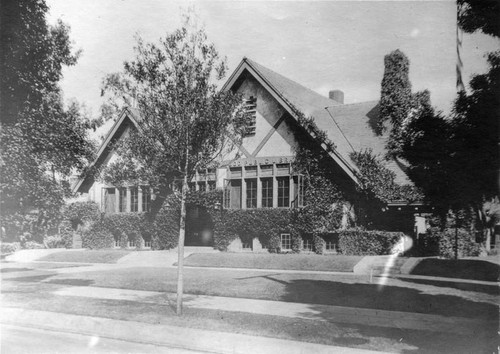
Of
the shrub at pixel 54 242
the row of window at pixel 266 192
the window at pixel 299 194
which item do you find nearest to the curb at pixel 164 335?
the window at pixel 299 194

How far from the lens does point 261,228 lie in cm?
2550

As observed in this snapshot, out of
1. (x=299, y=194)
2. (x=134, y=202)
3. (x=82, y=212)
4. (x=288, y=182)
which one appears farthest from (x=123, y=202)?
(x=299, y=194)

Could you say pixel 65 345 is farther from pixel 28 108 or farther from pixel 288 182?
pixel 288 182

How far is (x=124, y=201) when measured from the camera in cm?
3253

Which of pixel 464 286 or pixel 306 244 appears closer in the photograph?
pixel 464 286

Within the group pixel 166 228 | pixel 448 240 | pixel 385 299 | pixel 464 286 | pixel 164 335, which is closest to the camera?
pixel 164 335

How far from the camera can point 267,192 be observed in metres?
26.1

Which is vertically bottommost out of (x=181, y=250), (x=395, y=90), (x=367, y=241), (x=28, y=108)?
(x=367, y=241)

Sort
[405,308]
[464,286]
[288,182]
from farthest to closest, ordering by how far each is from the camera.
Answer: [288,182] → [464,286] → [405,308]

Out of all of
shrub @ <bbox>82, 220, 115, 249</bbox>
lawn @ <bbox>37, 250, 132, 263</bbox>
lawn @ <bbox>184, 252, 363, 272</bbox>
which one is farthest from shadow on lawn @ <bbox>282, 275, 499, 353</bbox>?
shrub @ <bbox>82, 220, 115, 249</bbox>

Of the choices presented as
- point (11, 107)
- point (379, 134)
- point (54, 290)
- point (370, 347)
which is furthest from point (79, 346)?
point (379, 134)

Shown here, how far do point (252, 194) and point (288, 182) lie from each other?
2.22 m

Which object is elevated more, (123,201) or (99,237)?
(123,201)

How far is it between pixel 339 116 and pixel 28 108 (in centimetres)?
1980
